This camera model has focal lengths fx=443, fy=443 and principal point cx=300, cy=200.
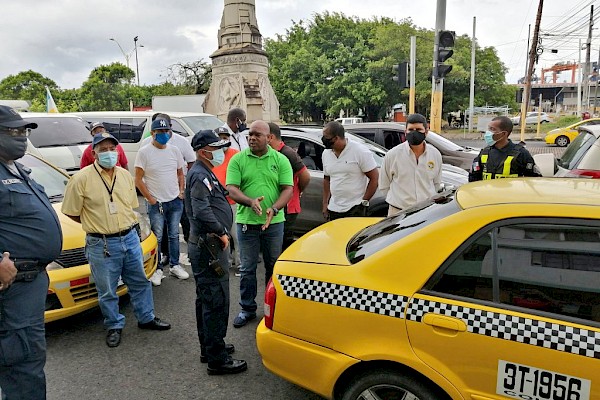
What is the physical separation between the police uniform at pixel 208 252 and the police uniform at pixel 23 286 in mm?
905

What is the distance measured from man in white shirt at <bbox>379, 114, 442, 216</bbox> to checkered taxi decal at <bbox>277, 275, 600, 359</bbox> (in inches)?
86.2

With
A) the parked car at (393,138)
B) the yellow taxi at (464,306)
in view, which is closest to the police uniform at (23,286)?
the yellow taxi at (464,306)

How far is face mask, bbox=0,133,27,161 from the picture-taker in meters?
2.24

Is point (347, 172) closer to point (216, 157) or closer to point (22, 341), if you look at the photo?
point (216, 157)

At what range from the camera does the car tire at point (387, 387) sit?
6.88ft

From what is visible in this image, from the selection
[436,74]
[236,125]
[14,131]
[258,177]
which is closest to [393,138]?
[436,74]

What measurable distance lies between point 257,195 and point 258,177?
15 centimetres

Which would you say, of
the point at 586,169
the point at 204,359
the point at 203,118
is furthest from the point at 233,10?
the point at 204,359

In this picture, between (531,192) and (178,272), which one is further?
(178,272)

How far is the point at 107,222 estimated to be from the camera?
3.55 meters

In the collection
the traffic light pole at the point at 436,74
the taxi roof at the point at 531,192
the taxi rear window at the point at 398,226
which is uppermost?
the traffic light pole at the point at 436,74

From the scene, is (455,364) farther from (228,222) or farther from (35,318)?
(35,318)

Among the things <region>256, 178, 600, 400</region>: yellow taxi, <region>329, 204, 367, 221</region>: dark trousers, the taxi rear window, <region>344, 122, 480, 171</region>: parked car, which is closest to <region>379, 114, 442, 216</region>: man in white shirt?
<region>329, 204, 367, 221</region>: dark trousers

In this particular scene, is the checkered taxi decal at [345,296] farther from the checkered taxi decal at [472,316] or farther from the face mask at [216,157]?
the face mask at [216,157]
